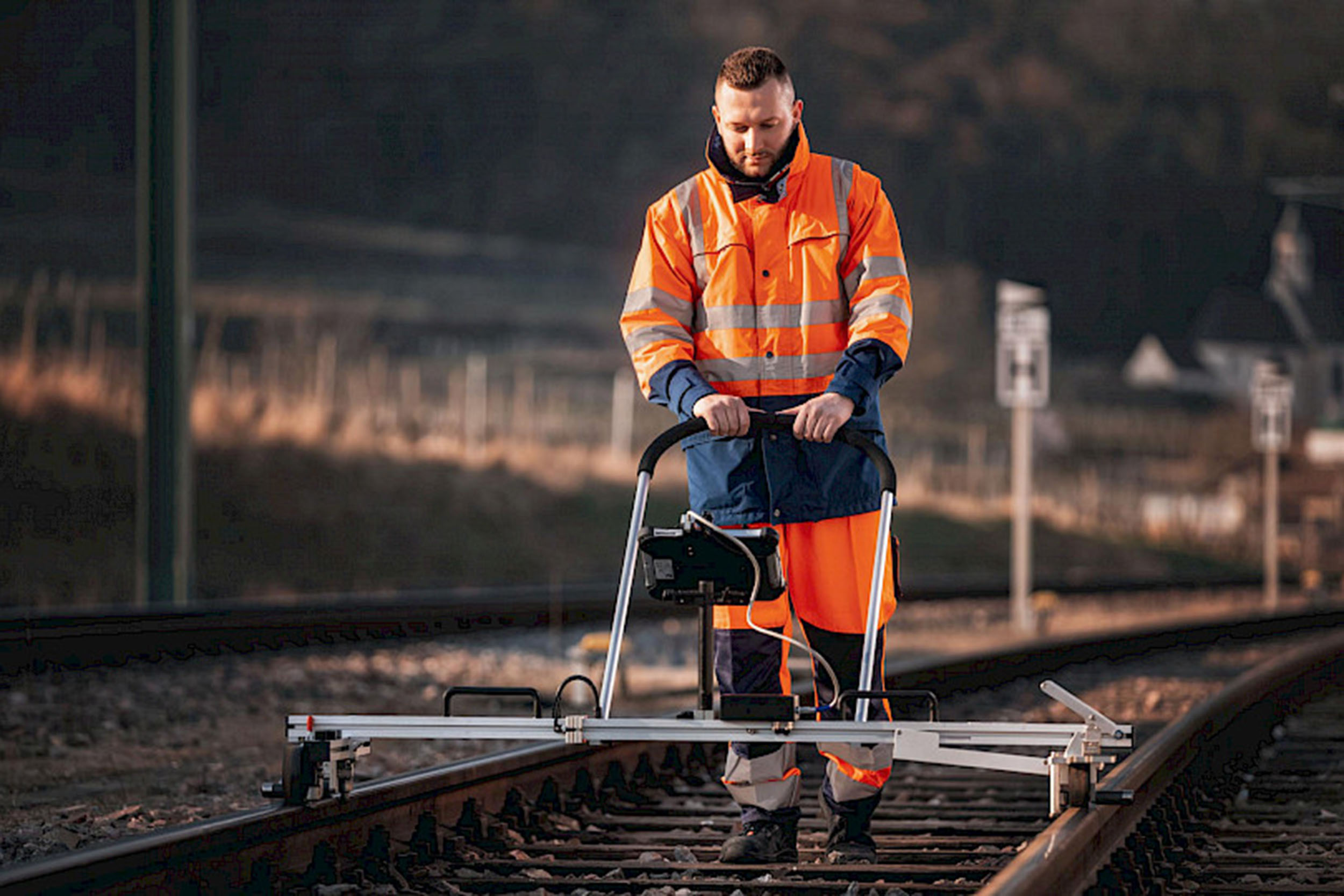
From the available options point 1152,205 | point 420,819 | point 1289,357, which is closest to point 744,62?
point 420,819

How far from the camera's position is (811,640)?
523 centimetres

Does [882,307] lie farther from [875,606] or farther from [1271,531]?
[1271,531]

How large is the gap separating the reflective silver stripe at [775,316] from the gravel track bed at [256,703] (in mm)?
2192

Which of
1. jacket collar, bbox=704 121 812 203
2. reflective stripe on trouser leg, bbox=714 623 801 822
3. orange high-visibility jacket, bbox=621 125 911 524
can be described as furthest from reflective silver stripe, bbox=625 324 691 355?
reflective stripe on trouser leg, bbox=714 623 801 822

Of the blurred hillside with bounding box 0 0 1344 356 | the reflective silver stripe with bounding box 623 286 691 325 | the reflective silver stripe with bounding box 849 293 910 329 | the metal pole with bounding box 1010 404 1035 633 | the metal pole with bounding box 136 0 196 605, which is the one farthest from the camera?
the blurred hillside with bounding box 0 0 1344 356

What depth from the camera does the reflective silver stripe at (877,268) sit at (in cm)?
498

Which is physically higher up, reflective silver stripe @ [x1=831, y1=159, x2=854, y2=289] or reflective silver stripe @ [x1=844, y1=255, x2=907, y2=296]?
reflective silver stripe @ [x1=831, y1=159, x2=854, y2=289]

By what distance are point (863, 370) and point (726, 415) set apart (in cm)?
36

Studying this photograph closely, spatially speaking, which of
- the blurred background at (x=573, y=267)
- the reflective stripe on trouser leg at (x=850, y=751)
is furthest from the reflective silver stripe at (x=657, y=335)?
the blurred background at (x=573, y=267)

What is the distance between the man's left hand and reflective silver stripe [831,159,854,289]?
1.45 ft

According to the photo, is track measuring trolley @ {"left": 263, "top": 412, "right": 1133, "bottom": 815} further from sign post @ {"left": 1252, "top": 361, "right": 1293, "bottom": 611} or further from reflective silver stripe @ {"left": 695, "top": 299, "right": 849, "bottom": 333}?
sign post @ {"left": 1252, "top": 361, "right": 1293, "bottom": 611}

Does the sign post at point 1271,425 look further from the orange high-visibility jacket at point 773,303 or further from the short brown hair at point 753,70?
the short brown hair at point 753,70

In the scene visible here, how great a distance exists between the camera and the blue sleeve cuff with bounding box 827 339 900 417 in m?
4.82

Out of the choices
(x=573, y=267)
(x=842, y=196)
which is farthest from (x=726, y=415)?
(x=573, y=267)
